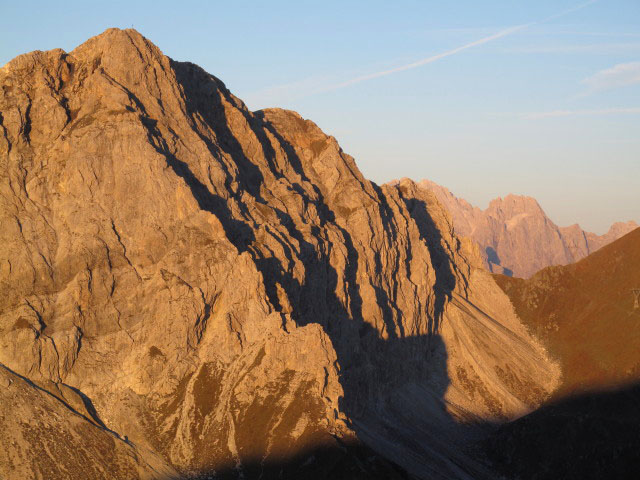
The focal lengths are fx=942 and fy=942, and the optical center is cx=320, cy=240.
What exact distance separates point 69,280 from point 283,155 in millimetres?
47788

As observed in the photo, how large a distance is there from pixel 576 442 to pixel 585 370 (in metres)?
22.6

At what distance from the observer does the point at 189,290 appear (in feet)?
348

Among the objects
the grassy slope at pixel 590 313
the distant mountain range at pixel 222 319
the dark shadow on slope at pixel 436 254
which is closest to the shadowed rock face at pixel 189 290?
the distant mountain range at pixel 222 319

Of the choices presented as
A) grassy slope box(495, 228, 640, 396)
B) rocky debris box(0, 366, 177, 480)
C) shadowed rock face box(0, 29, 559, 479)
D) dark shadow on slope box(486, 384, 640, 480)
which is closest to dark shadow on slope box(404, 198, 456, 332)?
grassy slope box(495, 228, 640, 396)

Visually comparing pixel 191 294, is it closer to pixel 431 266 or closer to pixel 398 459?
pixel 398 459

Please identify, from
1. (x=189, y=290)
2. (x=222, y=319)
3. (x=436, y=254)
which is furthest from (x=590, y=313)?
(x=189, y=290)

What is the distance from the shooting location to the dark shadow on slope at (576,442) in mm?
126188

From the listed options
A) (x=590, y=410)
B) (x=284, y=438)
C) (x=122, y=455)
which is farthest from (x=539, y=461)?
(x=122, y=455)

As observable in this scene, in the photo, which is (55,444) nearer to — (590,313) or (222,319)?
(222,319)

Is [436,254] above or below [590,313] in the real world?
above

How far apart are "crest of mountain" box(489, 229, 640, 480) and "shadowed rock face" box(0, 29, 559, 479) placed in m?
8.84

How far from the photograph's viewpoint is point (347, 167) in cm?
15425

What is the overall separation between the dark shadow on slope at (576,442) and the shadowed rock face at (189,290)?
669 cm

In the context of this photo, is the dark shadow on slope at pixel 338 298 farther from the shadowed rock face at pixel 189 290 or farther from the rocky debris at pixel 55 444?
the rocky debris at pixel 55 444
